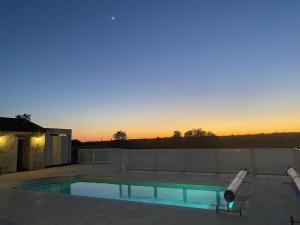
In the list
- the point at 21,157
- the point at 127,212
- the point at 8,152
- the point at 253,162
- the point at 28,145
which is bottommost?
the point at 127,212

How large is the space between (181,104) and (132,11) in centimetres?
1024

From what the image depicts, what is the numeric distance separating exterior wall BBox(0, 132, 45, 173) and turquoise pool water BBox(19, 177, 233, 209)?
3.84m

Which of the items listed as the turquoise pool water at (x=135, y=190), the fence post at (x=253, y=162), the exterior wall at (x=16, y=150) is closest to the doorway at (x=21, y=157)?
the exterior wall at (x=16, y=150)

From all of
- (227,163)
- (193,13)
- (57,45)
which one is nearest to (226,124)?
(227,163)

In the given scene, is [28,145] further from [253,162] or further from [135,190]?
[253,162]

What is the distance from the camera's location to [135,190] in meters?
10.7

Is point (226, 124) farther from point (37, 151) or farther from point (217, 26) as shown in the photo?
point (37, 151)

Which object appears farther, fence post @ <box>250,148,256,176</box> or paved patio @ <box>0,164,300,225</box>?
fence post @ <box>250,148,256,176</box>

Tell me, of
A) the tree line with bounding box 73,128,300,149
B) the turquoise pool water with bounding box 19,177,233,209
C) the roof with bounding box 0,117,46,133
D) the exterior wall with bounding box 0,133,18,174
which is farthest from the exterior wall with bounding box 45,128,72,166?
the tree line with bounding box 73,128,300,149

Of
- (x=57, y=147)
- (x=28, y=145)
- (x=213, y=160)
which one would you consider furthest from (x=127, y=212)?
(x=57, y=147)

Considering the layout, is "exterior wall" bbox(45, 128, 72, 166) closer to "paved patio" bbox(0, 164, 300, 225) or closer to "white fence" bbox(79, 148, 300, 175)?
"white fence" bbox(79, 148, 300, 175)

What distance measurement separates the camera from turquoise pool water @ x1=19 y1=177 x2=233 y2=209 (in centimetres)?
887

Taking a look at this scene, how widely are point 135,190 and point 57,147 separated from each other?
392 inches

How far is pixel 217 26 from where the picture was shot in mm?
11797
